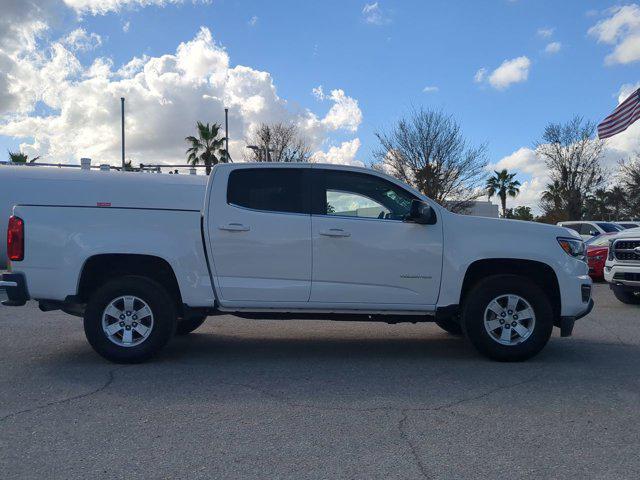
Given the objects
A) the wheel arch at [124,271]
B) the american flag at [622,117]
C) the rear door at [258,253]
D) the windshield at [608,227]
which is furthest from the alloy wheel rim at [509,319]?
the american flag at [622,117]

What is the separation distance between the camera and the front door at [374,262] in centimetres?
628

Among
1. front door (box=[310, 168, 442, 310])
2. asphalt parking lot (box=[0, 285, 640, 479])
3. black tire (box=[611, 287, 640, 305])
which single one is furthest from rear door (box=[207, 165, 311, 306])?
black tire (box=[611, 287, 640, 305])

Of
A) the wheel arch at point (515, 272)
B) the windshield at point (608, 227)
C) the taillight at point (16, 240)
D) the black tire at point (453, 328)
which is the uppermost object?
the windshield at point (608, 227)

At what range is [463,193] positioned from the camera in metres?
30.8

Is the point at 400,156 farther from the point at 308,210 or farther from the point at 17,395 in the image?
the point at 17,395

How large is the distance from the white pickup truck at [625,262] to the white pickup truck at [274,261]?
14.7 feet

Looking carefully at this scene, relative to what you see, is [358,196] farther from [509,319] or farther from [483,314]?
[509,319]

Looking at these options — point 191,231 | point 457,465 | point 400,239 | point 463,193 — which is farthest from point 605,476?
point 463,193

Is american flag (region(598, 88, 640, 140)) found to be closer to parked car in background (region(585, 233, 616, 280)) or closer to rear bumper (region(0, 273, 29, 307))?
parked car in background (region(585, 233, 616, 280))

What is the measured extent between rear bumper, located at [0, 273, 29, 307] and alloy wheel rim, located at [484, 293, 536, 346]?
15.2 feet

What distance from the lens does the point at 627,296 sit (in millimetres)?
11266

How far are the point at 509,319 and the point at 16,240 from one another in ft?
16.5

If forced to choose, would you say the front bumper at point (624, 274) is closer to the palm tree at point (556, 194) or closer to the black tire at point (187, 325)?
the black tire at point (187, 325)

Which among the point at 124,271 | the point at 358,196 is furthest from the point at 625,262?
the point at 124,271
